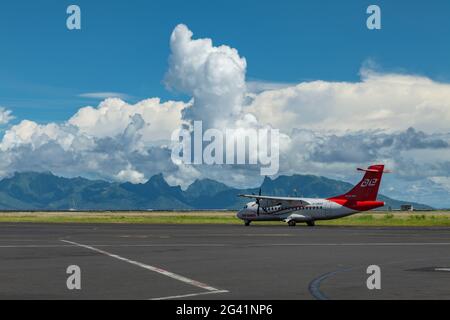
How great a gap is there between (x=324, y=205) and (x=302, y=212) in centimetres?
303

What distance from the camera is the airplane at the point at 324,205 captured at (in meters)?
79.1

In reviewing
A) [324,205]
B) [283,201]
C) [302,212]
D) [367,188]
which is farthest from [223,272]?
[283,201]

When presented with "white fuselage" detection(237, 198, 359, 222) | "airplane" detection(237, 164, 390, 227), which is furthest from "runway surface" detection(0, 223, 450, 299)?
"white fuselage" detection(237, 198, 359, 222)

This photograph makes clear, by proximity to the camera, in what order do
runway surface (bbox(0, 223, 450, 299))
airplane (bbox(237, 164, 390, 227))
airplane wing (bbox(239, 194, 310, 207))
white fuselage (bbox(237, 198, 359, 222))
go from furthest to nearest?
airplane wing (bbox(239, 194, 310, 207)), white fuselage (bbox(237, 198, 359, 222)), airplane (bbox(237, 164, 390, 227)), runway surface (bbox(0, 223, 450, 299))

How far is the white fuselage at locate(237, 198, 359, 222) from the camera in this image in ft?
262

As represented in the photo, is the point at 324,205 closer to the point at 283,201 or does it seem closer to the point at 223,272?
the point at 283,201

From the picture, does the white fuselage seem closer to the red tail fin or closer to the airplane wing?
the airplane wing

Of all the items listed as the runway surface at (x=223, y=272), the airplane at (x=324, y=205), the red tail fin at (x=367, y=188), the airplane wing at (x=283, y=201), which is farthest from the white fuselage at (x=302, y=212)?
the runway surface at (x=223, y=272)

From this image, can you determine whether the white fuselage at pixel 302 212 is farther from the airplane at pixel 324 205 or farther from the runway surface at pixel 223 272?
the runway surface at pixel 223 272
